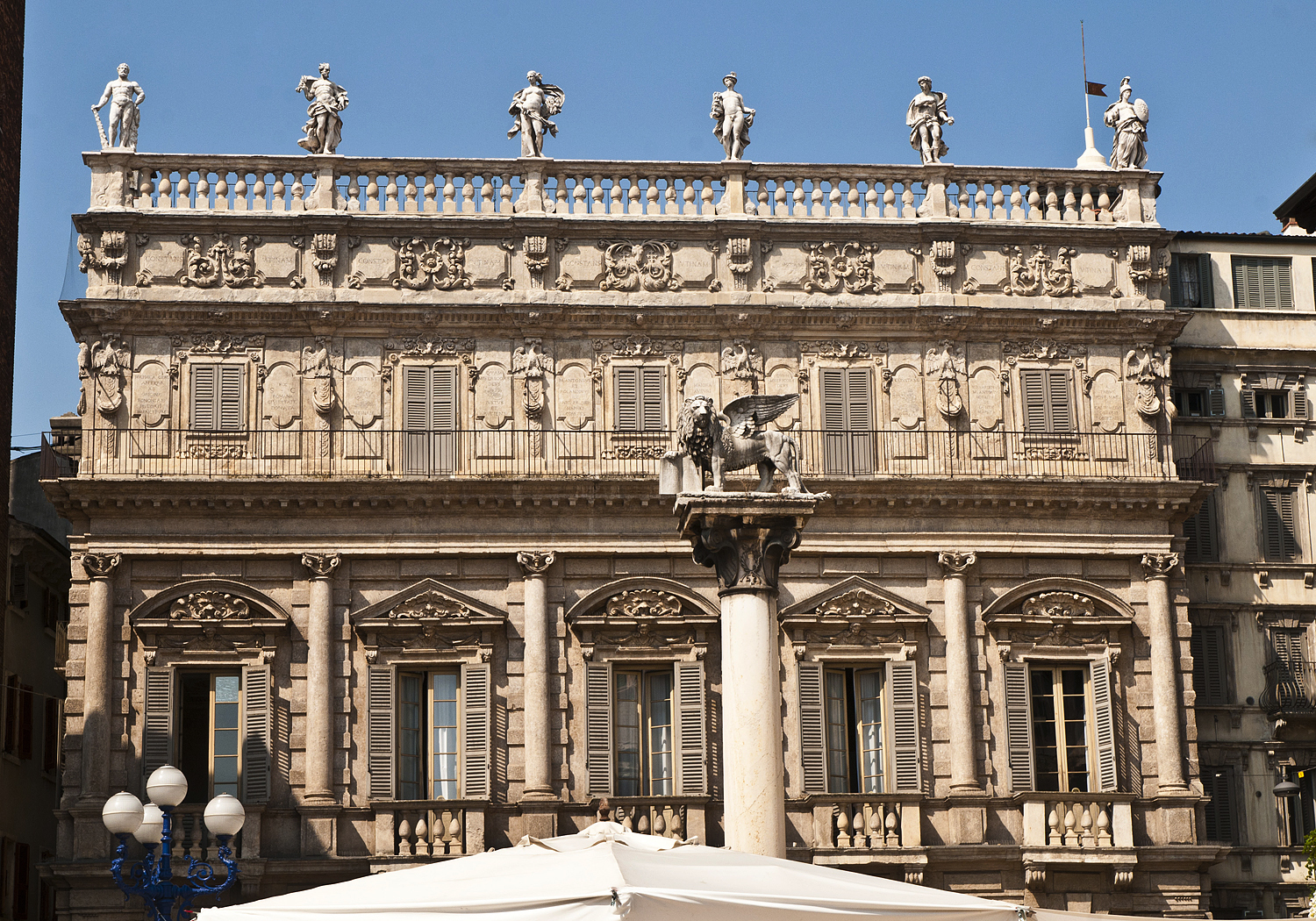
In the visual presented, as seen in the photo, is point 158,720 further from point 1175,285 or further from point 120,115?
point 1175,285

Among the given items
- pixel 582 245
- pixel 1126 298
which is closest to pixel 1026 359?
pixel 1126 298

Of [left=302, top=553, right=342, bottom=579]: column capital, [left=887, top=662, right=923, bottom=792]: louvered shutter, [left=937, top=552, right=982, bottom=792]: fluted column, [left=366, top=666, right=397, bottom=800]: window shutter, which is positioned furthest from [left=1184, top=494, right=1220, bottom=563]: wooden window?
[left=302, top=553, right=342, bottom=579]: column capital

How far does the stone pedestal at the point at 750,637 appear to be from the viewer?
20719 millimetres

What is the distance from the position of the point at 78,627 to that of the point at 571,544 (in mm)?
9279

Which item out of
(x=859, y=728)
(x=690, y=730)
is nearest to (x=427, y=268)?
(x=690, y=730)

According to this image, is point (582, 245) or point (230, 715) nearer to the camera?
point (230, 715)

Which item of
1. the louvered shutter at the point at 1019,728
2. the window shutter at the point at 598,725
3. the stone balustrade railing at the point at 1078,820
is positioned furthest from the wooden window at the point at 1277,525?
the window shutter at the point at 598,725

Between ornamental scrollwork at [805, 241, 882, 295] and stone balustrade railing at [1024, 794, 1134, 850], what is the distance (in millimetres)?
10542

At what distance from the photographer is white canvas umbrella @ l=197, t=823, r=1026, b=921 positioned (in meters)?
13.6

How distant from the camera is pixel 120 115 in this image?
120 ft

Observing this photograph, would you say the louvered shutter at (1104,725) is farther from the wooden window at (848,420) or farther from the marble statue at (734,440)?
the marble statue at (734,440)

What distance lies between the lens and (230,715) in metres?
34.5

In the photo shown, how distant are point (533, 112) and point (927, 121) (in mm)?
8121

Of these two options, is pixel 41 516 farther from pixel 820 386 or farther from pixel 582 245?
pixel 820 386
